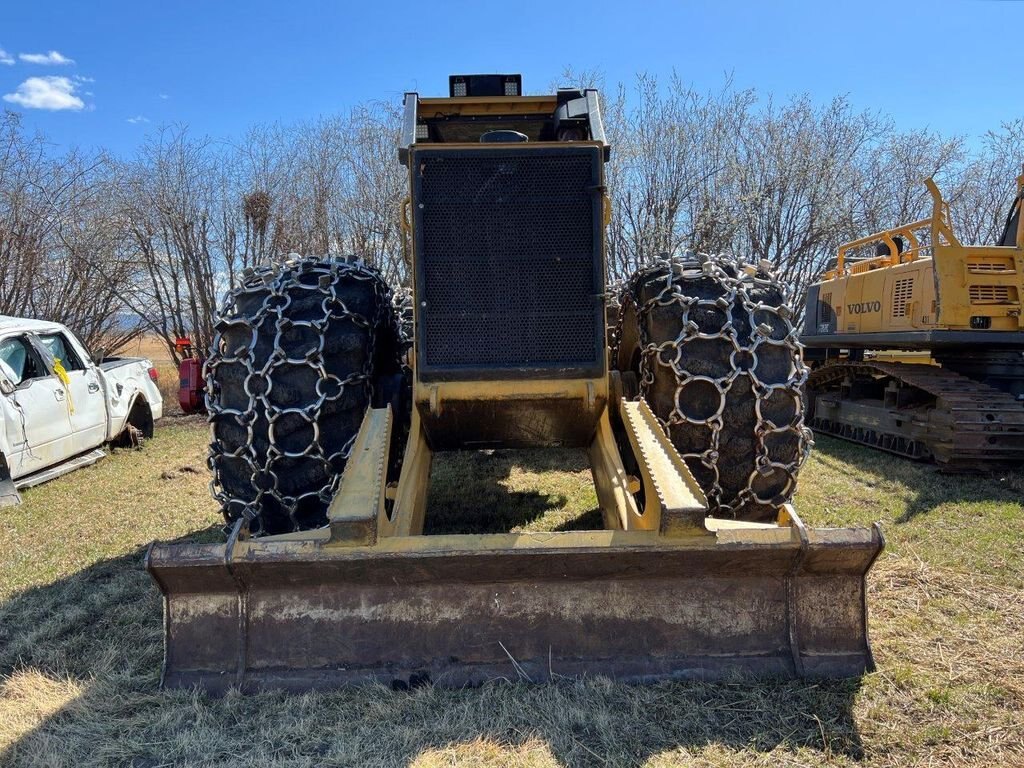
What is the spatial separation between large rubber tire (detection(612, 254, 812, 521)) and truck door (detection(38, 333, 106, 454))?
6.85m

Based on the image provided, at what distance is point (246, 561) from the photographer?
271 centimetres

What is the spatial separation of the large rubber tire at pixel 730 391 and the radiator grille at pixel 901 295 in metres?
5.58

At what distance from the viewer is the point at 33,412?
7066 millimetres

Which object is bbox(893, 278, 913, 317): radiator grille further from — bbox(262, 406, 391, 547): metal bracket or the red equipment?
the red equipment

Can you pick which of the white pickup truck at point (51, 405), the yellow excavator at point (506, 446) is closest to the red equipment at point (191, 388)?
the white pickup truck at point (51, 405)

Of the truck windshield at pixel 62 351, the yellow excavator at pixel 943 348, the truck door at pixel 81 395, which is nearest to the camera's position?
the yellow excavator at pixel 943 348

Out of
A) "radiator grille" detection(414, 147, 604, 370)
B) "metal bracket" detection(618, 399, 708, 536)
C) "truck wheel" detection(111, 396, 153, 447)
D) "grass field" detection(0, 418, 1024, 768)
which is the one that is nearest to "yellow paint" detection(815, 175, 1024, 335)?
"grass field" detection(0, 418, 1024, 768)

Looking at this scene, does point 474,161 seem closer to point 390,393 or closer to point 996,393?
point 390,393

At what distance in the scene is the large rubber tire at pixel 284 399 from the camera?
3484 millimetres

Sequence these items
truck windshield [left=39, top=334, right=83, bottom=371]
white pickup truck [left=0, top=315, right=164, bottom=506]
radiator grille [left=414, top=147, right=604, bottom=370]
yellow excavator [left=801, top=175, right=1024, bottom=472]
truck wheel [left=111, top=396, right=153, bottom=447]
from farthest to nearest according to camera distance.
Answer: truck wheel [left=111, top=396, right=153, bottom=447] → truck windshield [left=39, top=334, right=83, bottom=371] → yellow excavator [left=801, top=175, right=1024, bottom=472] → white pickup truck [left=0, top=315, right=164, bottom=506] → radiator grille [left=414, top=147, right=604, bottom=370]

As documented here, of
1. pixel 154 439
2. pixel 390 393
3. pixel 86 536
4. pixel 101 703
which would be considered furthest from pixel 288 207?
pixel 101 703

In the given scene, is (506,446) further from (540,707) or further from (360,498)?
(540,707)

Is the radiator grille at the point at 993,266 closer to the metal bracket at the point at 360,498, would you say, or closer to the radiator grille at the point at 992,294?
the radiator grille at the point at 992,294

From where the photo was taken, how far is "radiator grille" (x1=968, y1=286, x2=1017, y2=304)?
7.61 meters
